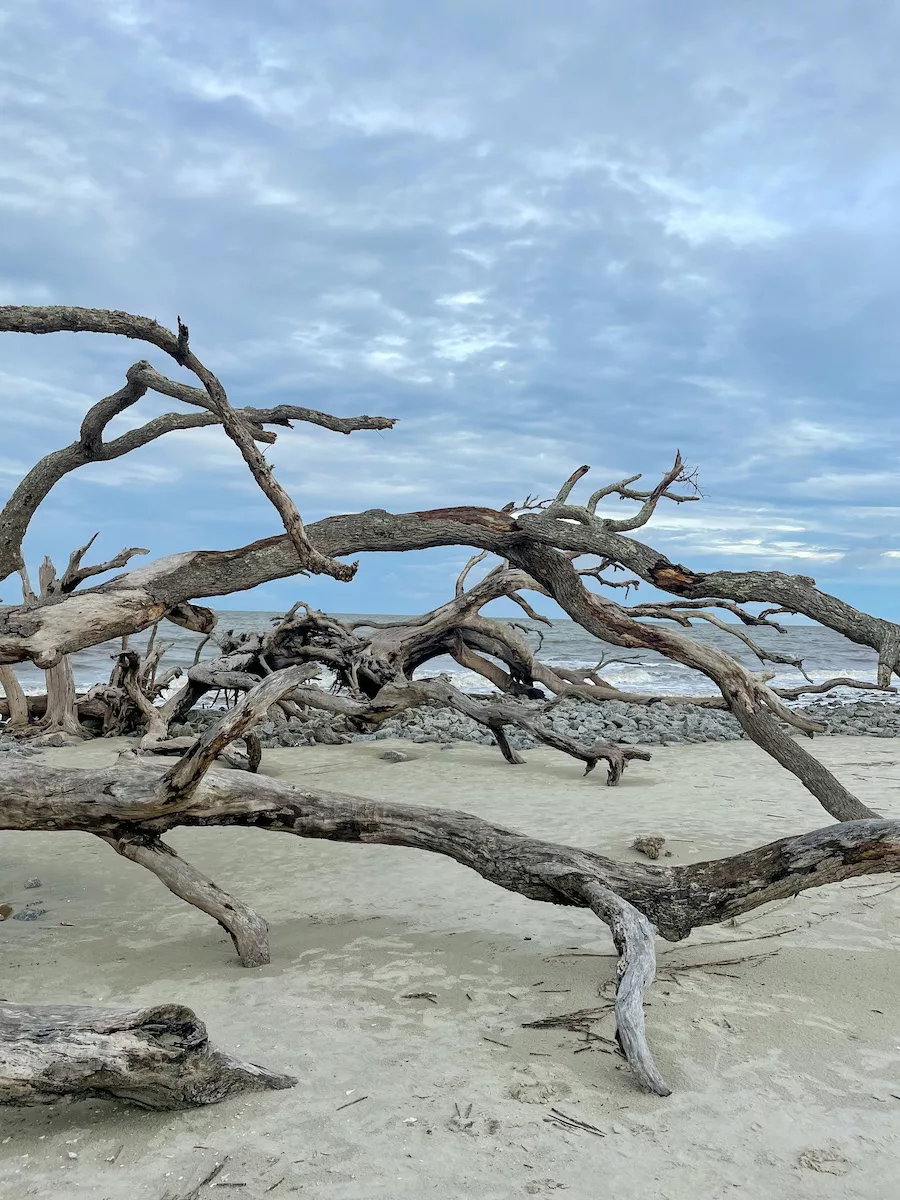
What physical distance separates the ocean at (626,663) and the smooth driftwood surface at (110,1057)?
14.2m

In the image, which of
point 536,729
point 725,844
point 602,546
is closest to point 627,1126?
point 602,546

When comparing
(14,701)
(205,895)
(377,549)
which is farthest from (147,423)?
(14,701)

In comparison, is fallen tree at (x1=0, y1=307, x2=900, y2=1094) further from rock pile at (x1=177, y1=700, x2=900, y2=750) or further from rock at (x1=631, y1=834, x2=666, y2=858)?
rock pile at (x1=177, y1=700, x2=900, y2=750)

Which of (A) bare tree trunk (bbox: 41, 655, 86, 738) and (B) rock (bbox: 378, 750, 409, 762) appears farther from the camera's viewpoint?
(A) bare tree trunk (bbox: 41, 655, 86, 738)

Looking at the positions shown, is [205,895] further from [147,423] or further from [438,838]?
[147,423]

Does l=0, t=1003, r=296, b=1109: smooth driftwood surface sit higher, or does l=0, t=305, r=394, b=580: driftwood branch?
l=0, t=305, r=394, b=580: driftwood branch

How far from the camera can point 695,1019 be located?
160 inches

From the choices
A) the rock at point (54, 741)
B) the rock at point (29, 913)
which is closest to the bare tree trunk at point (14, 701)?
the rock at point (54, 741)

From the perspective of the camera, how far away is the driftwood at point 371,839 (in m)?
4.50

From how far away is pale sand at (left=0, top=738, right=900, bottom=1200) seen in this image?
294 centimetres

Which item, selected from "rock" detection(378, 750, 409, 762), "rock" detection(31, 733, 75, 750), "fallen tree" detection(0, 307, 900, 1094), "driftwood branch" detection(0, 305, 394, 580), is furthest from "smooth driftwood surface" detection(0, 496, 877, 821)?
"rock" detection(31, 733, 75, 750)

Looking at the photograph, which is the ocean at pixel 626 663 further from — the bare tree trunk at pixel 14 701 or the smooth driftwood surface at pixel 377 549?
the smooth driftwood surface at pixel 377 549

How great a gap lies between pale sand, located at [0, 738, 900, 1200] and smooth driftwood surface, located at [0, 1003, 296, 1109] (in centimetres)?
13

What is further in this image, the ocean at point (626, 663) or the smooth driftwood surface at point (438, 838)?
the ocean at point (626, 663)
